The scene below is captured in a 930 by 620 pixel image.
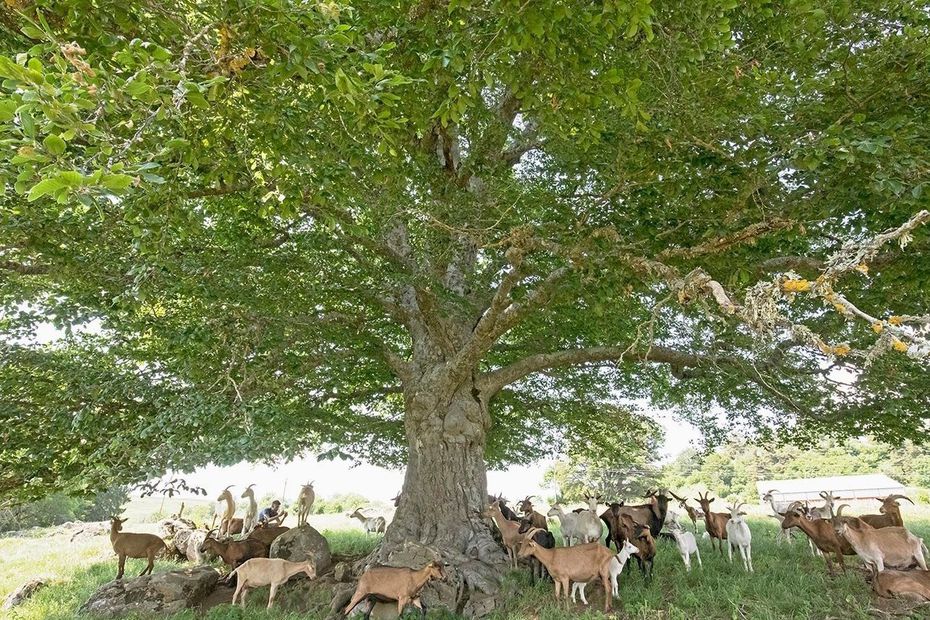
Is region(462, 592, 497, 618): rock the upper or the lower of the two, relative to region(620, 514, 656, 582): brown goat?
lower

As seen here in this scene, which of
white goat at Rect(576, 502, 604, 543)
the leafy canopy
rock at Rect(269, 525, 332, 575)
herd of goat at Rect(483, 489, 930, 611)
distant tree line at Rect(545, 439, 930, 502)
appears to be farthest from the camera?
distant tree line at Rect(545, 439, 930, 502)

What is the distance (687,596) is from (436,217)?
652 centimetres

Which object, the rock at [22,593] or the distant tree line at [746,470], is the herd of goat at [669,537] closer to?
the rock at [22,593]

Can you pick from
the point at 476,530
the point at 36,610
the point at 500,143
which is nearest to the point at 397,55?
the point at 500,143

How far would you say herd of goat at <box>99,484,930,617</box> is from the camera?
673 centimetres

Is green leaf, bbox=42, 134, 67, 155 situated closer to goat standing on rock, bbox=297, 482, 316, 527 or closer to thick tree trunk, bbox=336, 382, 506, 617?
thick tree trunk, bbox=336, 382, 506, 617

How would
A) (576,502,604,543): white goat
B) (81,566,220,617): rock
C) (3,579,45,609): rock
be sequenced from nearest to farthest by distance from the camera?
(81,566,220,617): rock → (3,579,45,609): rock → (576,502,604,543): white goat

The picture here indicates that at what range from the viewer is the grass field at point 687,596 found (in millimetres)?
6512

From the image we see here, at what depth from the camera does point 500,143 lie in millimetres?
8062

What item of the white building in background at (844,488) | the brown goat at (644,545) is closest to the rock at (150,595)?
the brown goat at (644,545)

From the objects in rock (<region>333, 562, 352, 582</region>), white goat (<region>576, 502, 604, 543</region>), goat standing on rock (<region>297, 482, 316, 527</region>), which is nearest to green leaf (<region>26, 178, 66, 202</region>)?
rock (<region>333, 562, 352, 582</region>)

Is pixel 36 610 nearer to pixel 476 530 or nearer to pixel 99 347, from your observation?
pixel 99 347

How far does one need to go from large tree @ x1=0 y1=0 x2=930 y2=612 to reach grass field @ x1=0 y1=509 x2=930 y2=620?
66.4 inches

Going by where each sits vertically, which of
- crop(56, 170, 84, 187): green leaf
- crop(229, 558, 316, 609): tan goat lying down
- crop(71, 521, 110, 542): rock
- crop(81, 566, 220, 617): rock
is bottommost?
crop(71, 521, 110, 542): rock
